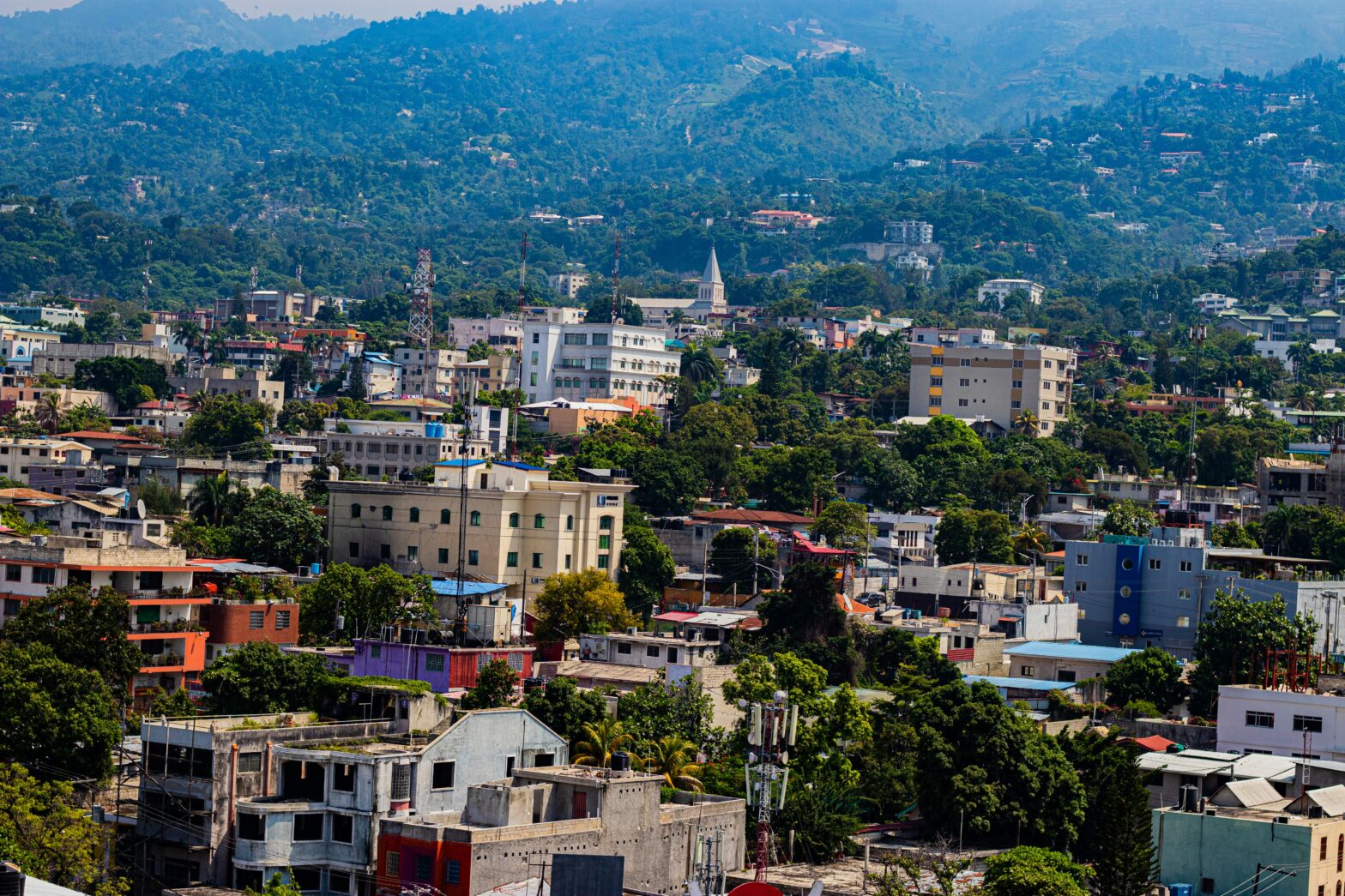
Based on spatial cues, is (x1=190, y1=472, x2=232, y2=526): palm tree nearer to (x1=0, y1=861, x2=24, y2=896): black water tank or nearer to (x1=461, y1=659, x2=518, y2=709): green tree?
(x1=461, y1=659, x2=518, y2=709): green tree

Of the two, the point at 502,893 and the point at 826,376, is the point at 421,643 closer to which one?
the point at 502,893

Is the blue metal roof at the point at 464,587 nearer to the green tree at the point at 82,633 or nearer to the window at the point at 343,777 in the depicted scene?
the green tree at the point at 82,633

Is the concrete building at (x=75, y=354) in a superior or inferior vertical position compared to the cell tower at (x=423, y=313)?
inferior

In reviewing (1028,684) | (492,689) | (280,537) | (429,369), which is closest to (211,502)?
(280,537)

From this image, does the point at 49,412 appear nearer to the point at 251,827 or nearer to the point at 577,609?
the point at 577,609

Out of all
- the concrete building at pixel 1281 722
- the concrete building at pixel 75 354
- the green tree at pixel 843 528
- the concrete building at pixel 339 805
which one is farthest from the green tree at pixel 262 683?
the concrete building at pixel 75 354

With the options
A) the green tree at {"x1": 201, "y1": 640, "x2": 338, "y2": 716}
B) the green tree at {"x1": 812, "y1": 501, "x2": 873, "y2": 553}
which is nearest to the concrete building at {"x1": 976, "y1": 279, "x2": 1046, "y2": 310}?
the green tree at {"x1": 812, "y1": 501, "x2": 873, "y2": 553}
